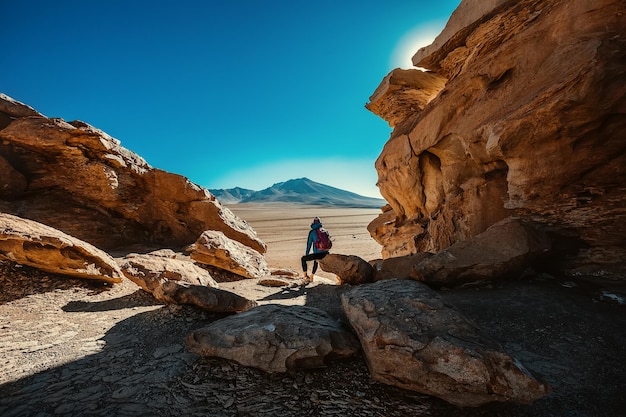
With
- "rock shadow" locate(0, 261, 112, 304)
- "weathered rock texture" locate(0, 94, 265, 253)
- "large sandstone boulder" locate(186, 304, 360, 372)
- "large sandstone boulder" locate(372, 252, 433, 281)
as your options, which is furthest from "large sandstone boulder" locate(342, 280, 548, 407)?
"weathered rock texture" locate(0, 94, 265, 253)

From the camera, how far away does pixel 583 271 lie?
5559mm

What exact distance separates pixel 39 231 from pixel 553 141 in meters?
12.0

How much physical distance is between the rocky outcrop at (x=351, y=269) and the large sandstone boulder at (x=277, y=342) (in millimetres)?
4179

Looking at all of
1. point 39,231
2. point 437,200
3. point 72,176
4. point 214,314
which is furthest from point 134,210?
point 437,200

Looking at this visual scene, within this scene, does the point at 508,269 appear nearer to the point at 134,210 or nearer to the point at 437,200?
the point at 437,200

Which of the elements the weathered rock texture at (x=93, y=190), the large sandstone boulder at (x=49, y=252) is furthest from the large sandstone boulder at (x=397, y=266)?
the weathered rock texture at (x=93, y=190)

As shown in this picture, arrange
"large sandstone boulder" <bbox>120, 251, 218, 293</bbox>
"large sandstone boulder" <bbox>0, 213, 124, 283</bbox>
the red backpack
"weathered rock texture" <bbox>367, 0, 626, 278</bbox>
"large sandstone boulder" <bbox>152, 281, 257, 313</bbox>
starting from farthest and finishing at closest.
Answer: the red backpack → "large sandstone boulder" <bbox>120, 251, 218, 293</bbox> → "large sandstone boulder" <bbox>0, 213, 124, 283</bbox> → "large sandstone boulder" <bbox>152, 281, 257, 313</bbox> → "weathered rock texture" <bbox>367, 0, 626, 278</bbox>

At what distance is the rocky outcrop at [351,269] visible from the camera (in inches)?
322

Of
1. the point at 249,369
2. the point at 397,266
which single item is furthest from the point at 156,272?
the point at 397,266

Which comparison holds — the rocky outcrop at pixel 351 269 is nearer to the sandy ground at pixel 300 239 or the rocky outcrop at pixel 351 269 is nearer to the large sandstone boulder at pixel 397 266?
the large sandstone boulder at pixel 397 266

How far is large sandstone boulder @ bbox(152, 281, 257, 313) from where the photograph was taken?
527 cm

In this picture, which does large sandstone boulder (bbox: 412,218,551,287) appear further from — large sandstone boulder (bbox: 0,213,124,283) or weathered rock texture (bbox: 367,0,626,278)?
large sandstone boulder (bbox: 0,213,124,283)

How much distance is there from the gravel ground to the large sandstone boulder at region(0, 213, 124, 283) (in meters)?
1.22

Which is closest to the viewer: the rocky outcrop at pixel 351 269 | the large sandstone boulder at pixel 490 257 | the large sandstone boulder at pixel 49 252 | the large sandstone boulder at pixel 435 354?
the large sandstone boulder at pixel 435 354
